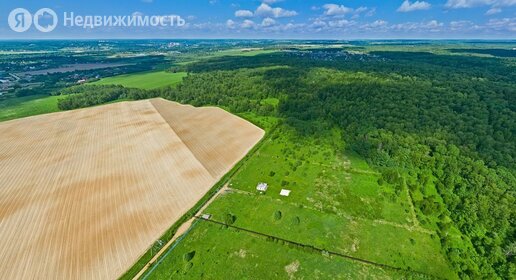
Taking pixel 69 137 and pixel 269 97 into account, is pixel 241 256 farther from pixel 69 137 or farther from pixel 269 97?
pixel 269 97

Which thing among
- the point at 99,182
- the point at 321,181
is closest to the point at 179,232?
the point at 99,182

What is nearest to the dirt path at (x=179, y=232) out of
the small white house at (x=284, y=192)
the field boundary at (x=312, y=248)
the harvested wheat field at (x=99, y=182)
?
the field boundary at (x=312, y=248)

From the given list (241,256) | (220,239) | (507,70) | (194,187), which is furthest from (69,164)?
(507,70)

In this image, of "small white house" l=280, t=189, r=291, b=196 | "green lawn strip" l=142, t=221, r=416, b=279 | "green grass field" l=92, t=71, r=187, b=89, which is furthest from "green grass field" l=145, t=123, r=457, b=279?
"green grass field" l=92, t=71, r=187, b=89

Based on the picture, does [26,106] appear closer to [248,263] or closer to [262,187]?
[262,187]

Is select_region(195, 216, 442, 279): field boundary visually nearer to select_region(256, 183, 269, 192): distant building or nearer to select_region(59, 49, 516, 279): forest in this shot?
select_region(59, 49, 516, 279): forest

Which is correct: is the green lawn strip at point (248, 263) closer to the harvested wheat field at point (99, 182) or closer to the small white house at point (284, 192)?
the harvested wheat field at point (99, 182)
